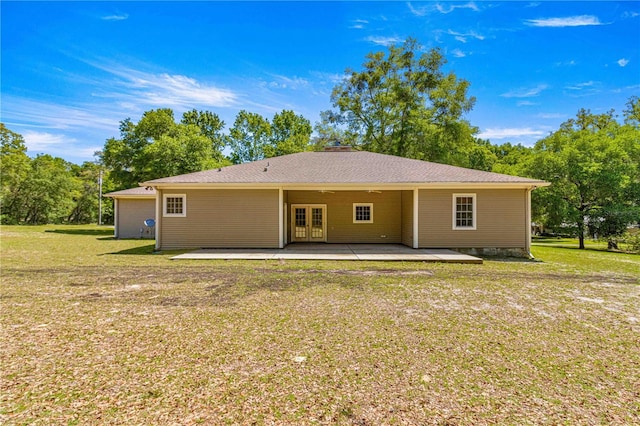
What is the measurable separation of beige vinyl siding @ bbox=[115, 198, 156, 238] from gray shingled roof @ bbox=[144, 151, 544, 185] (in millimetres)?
7857

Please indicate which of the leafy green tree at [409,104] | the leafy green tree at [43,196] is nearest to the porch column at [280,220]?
the leafy green tree at [409,104]

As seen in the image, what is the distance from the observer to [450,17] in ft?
46.9

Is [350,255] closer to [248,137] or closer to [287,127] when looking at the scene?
[248,137]

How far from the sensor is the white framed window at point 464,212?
12.1m

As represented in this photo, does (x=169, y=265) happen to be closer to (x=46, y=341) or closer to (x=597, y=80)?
(x=46, y=341)

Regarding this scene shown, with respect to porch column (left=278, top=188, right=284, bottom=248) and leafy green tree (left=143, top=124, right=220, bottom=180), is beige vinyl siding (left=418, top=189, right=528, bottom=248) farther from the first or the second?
leafy green tree (left=143, top=124, right=220, bottom=180)

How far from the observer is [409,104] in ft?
91.4

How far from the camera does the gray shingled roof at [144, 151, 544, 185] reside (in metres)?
11.9

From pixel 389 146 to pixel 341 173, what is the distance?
654 inches

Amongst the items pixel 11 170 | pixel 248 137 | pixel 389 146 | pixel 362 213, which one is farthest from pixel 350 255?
pixel 11 170

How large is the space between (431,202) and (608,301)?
22.5 ft

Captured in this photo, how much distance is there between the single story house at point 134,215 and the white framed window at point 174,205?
7795 mm

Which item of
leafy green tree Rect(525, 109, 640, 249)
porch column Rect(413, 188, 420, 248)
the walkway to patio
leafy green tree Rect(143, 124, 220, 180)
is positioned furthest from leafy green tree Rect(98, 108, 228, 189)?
leafy green tree Rect(525, 109, 640, 249)

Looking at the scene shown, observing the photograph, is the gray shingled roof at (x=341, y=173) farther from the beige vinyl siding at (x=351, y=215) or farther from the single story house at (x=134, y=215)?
the single story house at (x=134, y=215)
